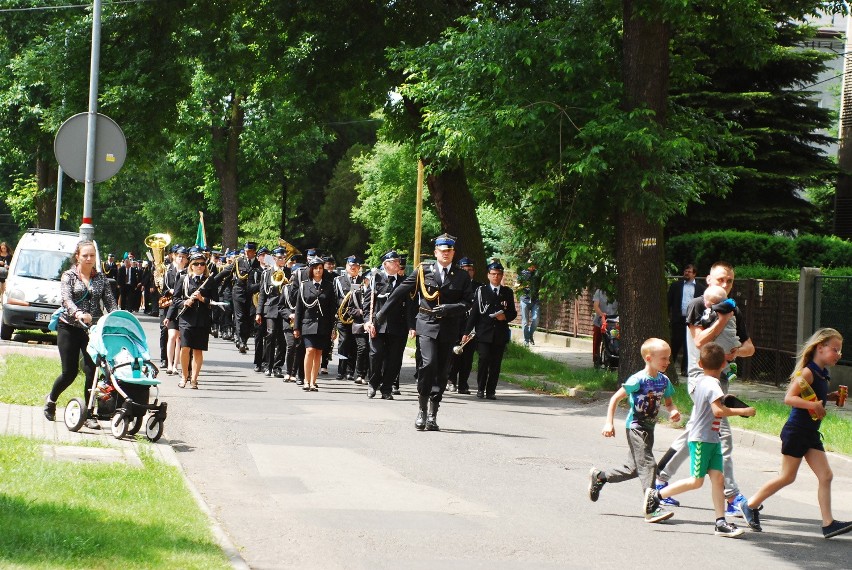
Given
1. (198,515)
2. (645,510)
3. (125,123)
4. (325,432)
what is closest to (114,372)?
(325,432)

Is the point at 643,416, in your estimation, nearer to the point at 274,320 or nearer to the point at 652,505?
the point at 652,505

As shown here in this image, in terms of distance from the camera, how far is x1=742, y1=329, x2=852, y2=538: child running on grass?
8234 millimetres

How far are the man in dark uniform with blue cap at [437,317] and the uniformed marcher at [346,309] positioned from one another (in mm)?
5463

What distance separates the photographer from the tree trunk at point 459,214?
2386 cm

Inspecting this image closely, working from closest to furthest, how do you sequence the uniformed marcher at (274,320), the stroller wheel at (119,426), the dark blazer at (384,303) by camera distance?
the stroller wheel at (119,426)
the dark blazer at (384,303)
the uniformed marcher at (274,320)

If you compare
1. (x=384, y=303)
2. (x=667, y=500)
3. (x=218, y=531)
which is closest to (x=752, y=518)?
(x=667, y=500)

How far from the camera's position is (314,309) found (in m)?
17.5

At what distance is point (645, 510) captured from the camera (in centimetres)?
844

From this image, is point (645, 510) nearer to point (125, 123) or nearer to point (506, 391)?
point (506, 391)

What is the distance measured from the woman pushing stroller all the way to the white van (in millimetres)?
11188

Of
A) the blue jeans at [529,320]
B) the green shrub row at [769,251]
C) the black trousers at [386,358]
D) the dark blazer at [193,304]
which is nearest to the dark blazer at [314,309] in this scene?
the black trousers at [386,358]

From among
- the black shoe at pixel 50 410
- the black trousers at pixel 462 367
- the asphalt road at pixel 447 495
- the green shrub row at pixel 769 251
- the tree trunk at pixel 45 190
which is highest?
the tree trunk at pixel 45 190

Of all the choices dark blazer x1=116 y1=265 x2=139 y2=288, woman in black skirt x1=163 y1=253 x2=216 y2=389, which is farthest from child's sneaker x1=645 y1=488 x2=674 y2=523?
dark blazer x1=116 y1=265 x2=139 y2=288

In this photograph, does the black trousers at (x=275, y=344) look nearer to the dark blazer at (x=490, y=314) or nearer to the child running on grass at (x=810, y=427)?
the dark blazer at (x=490, y=314)
